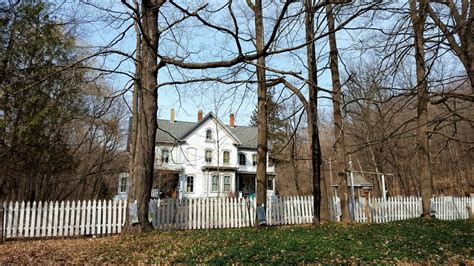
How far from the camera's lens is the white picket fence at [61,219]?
10109 millimetres

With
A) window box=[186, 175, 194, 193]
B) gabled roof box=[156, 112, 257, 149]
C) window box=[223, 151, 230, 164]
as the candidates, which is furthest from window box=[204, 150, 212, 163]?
gabled roof box=[156, 112, 257, 149]

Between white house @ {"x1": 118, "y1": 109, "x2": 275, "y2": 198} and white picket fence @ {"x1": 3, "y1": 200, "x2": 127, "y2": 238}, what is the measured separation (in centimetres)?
1997

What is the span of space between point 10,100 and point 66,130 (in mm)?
3888

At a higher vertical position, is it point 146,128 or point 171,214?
point 146,128

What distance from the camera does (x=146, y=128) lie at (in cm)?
921

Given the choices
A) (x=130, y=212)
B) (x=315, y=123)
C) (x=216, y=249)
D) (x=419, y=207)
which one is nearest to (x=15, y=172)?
(x=130, y=212)

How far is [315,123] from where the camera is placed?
11.9 metres

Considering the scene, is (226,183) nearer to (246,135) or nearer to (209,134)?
(209,134)

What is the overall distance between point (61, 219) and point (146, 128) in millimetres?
4146

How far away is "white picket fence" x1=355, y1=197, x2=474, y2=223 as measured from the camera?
1508 centimetres

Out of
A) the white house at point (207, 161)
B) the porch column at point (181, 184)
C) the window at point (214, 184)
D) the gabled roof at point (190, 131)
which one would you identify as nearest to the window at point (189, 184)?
the white house at point (207, 161)

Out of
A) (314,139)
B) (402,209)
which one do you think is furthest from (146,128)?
(402,209)

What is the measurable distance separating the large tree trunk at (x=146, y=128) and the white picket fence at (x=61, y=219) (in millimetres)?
2222

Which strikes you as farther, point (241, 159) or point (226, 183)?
point (241, 159)
